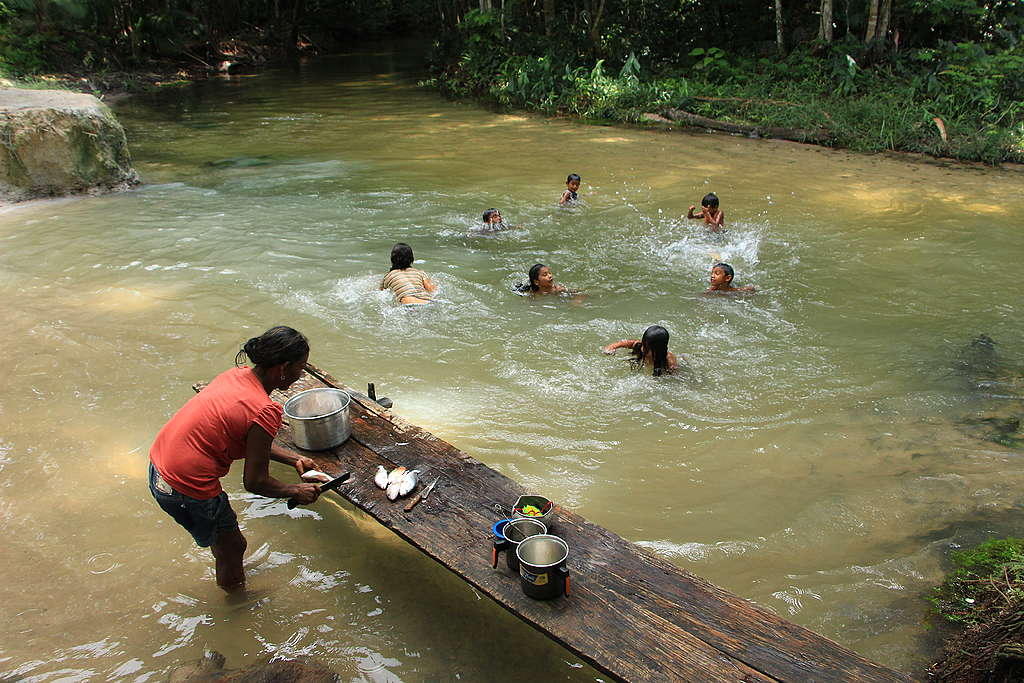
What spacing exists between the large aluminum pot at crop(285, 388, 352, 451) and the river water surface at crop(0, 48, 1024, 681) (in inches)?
21.7

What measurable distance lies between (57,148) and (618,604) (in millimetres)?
11813

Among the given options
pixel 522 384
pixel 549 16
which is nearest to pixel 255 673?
pixel 522 384

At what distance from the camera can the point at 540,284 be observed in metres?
7.18

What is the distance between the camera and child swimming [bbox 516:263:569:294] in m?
7.07

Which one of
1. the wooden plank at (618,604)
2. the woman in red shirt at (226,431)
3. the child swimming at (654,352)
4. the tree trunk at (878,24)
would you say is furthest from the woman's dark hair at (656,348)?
the tree trunk at (878,24)

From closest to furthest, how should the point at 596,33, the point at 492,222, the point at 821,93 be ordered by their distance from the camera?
the point at 492,222
the point at 821,93
the point at 596,33

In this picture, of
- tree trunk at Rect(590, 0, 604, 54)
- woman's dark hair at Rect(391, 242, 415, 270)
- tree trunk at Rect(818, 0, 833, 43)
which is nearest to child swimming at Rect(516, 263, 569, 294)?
woman's dark hair at Rect(391, 242, 415, 270)

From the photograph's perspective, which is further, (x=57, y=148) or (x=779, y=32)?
(x=779, y=32)

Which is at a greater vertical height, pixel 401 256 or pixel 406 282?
pixel 401 256

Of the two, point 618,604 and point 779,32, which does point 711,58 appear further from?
point 618,604

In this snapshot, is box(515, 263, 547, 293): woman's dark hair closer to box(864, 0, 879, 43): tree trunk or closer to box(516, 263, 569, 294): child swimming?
box(516, 263, 569, 294): child swimming

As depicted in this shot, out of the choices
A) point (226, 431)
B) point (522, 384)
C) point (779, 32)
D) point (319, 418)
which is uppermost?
point (779, 32)

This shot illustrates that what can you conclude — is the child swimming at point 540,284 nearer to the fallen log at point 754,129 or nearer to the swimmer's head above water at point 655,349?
the swimmer's head above water at point 655,349

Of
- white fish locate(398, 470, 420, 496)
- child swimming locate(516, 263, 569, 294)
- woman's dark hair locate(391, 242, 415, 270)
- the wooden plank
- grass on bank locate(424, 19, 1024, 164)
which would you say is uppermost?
grass on bank locate(424, 19, 1024, 164)
